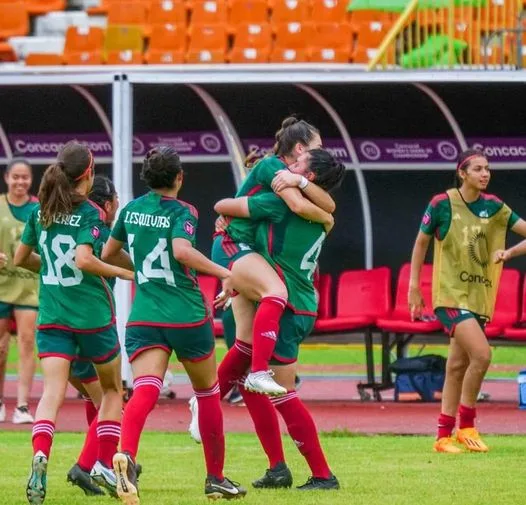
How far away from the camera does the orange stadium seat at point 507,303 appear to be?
14984 mm

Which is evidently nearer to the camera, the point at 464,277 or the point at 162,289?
the point at 162,289

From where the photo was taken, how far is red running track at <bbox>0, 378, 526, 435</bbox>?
1223cm

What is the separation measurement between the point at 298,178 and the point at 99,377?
1.44 m

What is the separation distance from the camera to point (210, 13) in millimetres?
23469

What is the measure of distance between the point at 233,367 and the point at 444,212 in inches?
105

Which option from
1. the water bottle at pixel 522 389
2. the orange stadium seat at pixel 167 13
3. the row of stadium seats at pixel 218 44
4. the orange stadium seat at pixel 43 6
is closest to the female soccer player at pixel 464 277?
the water bottle at pixel 522 389

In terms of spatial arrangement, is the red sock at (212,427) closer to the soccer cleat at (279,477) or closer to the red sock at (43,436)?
the soccer cleat at (279,477)

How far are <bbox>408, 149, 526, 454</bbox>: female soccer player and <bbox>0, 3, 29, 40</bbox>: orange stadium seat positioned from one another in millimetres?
16586

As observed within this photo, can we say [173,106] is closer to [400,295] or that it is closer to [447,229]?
[400,295]

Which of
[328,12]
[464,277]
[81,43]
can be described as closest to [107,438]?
[464,277]

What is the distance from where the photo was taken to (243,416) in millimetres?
13266

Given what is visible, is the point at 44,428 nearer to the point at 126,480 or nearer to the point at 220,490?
the point at 126,480

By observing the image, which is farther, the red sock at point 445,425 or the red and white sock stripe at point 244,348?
the red sock at point 445,425

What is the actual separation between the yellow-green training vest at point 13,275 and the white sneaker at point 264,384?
17.6 ft
